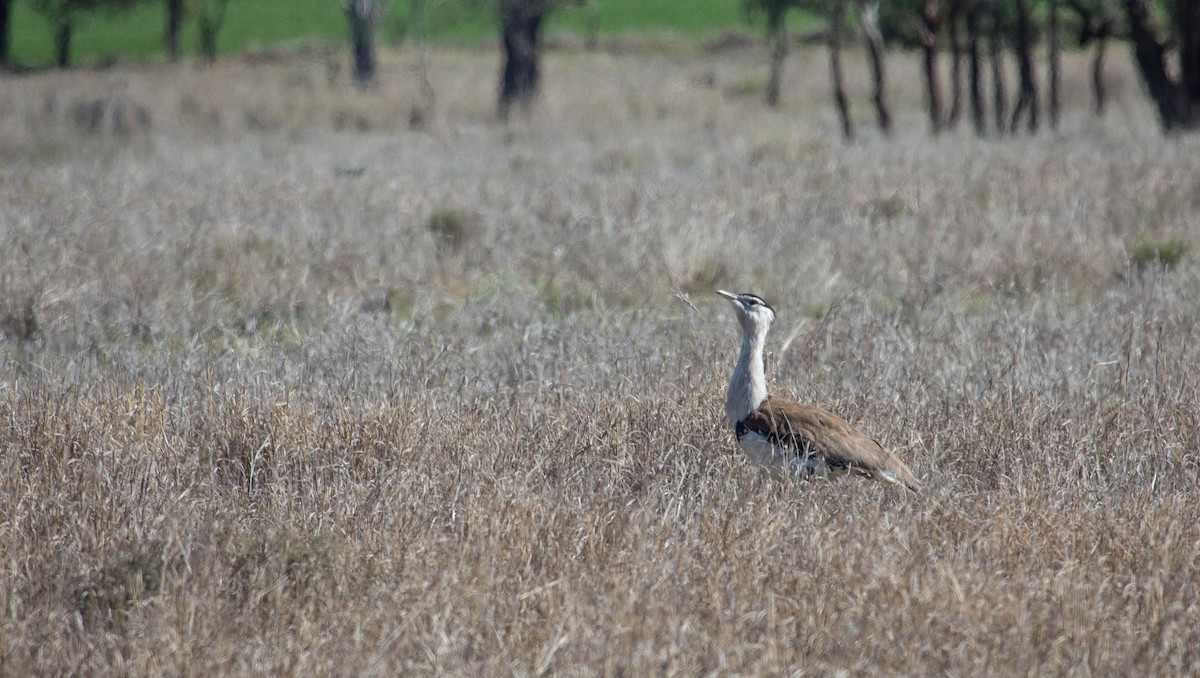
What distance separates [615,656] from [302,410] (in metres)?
2.25

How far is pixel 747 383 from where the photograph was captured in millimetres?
4531

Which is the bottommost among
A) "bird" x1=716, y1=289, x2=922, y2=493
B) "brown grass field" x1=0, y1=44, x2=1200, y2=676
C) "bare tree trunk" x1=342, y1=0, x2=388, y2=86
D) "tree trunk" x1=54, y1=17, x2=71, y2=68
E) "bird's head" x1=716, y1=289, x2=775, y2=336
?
"tree trunk" x1=54, y1=17, x2=71, y2=68

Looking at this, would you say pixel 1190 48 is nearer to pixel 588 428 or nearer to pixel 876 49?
pixel 876 49

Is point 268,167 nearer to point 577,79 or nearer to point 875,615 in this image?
point 875,615

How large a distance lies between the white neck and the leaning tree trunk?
24.8 metres

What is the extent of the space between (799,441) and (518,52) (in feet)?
87.6

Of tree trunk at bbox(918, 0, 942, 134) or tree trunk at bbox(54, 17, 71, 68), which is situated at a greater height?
tree trunk at bbox(918, 0, 942, 134)

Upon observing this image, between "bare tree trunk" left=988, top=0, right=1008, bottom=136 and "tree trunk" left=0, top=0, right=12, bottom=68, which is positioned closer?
"bare tree trunk" left=988, top=0, right=1008, bottom=136

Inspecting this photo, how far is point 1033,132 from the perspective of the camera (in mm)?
20125

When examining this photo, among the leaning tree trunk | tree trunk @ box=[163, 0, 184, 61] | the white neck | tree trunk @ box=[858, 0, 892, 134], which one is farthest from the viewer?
tree trunk @ box=[163, 0, 184, 61]

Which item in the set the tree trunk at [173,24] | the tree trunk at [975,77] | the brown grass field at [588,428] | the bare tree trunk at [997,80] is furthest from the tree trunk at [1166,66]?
the tree trunk at [173,24]

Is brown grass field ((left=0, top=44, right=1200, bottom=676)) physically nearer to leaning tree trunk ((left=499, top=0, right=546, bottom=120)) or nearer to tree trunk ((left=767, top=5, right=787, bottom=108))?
leaning tree trunk ((left=499, top=0, right=546, bottom=120))

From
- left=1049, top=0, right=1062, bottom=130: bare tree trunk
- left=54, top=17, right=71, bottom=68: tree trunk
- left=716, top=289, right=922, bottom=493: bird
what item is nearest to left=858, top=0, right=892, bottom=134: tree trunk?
left=1049, top=0, right=1062, bottom=130: bare tree trunk

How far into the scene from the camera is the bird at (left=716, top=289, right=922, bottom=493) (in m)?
4.19
